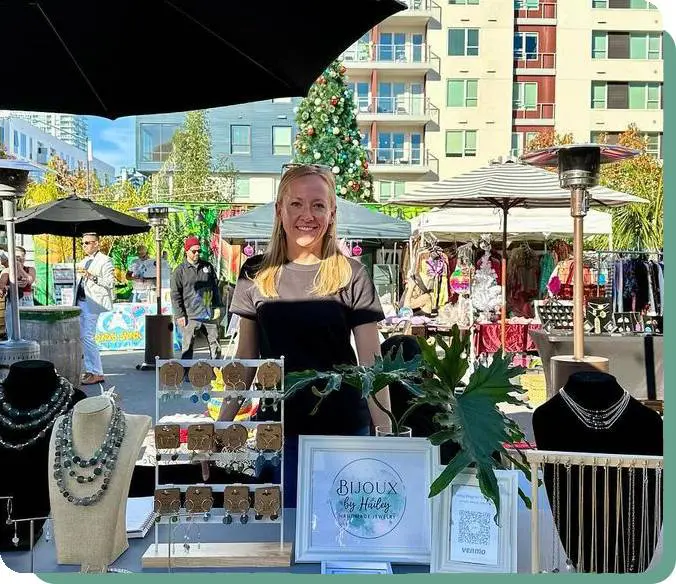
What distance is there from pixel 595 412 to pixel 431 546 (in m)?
0.49

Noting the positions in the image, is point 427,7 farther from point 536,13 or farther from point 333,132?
point 333,132

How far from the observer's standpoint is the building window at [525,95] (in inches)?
1057

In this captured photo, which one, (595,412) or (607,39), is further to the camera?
(607,39)

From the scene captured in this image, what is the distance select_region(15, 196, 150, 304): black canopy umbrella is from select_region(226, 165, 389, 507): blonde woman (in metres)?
5.17

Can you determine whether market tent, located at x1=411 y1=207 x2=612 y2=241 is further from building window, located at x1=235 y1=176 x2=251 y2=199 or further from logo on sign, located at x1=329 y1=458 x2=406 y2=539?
building window, located at x1=235 y1=176 x2=251 y2=199

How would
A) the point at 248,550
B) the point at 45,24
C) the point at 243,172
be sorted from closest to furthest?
the point at 248,550 → the point at 45,24 → the point at 243,172

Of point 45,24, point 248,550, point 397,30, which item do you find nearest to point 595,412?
point 248,550

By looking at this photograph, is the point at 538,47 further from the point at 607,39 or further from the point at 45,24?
the point at 45,24

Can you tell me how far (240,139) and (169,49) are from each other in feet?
95.2

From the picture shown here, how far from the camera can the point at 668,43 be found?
1848mm

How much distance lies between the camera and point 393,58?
26.4m

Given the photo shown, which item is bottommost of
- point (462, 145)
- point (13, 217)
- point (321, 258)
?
point (321, 258)

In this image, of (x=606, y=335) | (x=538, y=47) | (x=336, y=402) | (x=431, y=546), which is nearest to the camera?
(x=431, y=546)

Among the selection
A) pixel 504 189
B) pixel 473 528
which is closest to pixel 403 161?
pixel 504 189
